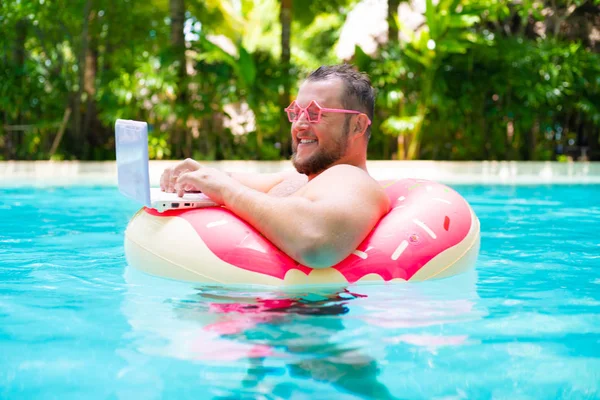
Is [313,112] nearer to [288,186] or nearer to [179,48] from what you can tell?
[288,186]

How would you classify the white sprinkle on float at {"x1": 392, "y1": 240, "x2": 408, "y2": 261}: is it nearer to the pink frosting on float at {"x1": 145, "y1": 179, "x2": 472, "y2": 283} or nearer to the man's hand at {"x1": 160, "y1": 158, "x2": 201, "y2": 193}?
the pink frosting on float at {"x1": 145, "y1": 179, "x2": 472, "y2": 283}

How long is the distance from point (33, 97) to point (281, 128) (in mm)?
4410

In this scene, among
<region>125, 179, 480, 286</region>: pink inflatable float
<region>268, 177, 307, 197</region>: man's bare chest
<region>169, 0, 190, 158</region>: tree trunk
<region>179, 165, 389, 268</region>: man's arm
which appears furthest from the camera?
<region>169, 0, 190, 158</region>: tree trunk

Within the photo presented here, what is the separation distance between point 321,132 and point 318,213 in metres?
0.52

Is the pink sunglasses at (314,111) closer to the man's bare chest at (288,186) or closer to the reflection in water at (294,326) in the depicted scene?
the man's bare chest at (288,186)

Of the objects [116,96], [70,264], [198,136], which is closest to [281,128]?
[198,136]

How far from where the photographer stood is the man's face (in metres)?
3.42

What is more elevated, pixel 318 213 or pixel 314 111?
pixel 314 111

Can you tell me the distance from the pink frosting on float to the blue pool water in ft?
0.36

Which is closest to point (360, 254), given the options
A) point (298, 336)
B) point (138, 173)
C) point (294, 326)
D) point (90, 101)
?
point (294, 326)

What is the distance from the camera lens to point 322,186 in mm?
3178

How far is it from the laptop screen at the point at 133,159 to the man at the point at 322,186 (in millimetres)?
203

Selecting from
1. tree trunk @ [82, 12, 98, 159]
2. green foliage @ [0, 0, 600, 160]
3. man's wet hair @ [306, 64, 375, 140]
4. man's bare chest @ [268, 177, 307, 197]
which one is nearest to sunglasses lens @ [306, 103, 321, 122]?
man's wet hair @ [306, 64, 375, 140]

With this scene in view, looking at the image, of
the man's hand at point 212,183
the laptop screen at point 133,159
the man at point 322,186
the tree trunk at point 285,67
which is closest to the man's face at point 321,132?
the man at point 322,186
